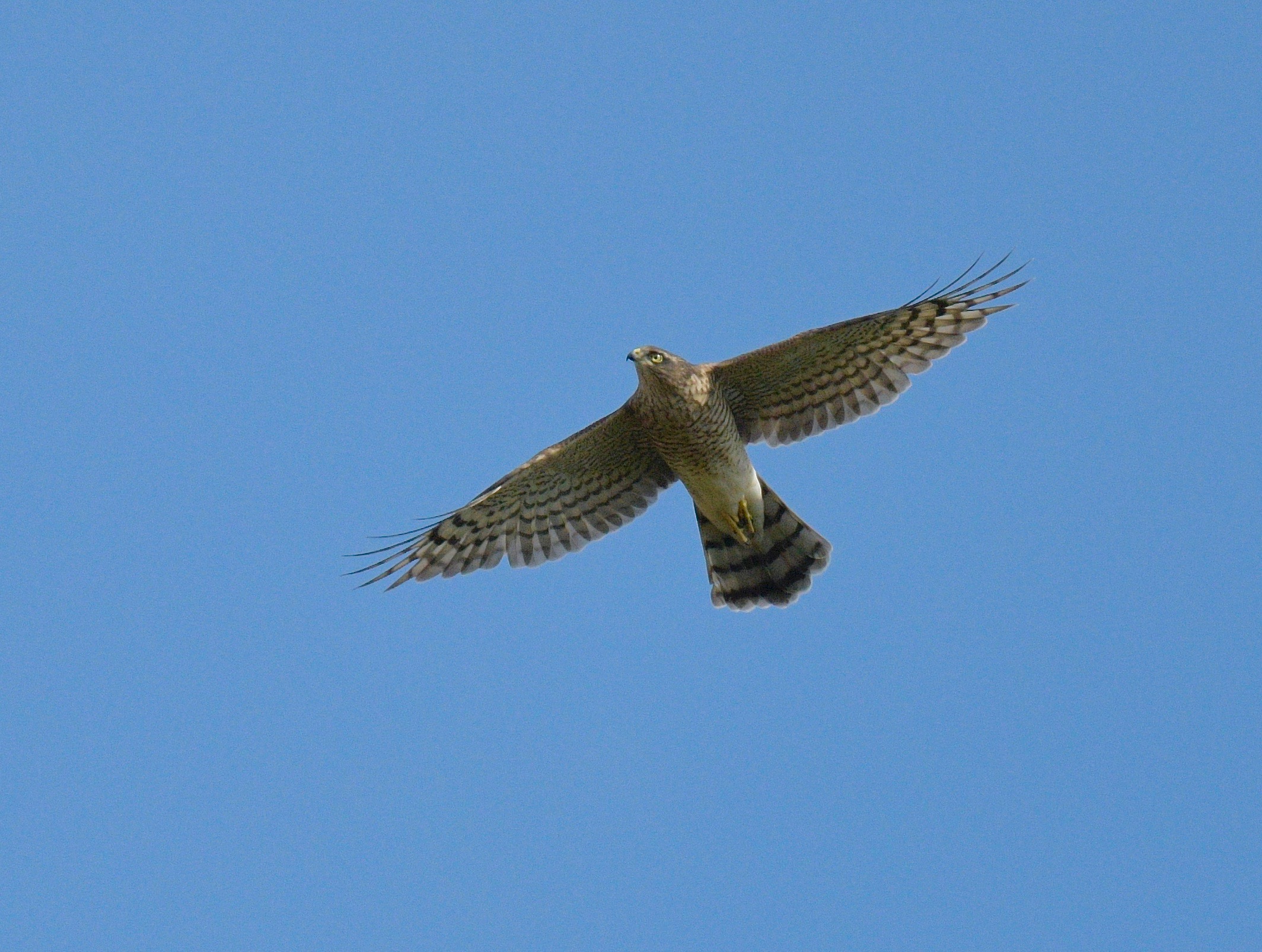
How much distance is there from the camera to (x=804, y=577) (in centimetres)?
1200

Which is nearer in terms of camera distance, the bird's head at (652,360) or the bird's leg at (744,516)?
the bird's head at (652,360)

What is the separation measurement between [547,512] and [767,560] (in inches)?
73.9

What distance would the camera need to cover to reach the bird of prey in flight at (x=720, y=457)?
10922 mm

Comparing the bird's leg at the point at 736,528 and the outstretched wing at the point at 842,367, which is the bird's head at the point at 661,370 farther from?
the bird's leg at the point at 736,528

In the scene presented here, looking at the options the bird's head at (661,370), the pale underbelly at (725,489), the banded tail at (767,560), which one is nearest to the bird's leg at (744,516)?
the pale underbelly at (725,489)

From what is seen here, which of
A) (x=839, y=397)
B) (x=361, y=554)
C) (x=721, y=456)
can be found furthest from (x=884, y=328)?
(x=361, y=554)

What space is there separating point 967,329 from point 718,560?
280 centimetres

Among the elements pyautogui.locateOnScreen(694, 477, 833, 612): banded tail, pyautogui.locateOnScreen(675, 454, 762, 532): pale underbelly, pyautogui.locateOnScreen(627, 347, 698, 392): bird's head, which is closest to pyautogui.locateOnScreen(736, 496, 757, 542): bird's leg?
pyautogui.locateOnScreen(675, 454, 762, 532): pale underbelly

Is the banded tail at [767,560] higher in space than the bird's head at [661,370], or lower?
lower

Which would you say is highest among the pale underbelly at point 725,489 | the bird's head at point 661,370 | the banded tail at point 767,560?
the bird's head at point 661,370

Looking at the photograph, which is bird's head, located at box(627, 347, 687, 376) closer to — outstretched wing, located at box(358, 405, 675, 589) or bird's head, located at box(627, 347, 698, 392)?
bird's head, located at box(627, 347, 698, 392)

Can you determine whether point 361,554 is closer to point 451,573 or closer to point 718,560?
point 451,573

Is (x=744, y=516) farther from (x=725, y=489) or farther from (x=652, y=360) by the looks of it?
(x=652, y=360)

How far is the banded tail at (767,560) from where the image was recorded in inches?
470
